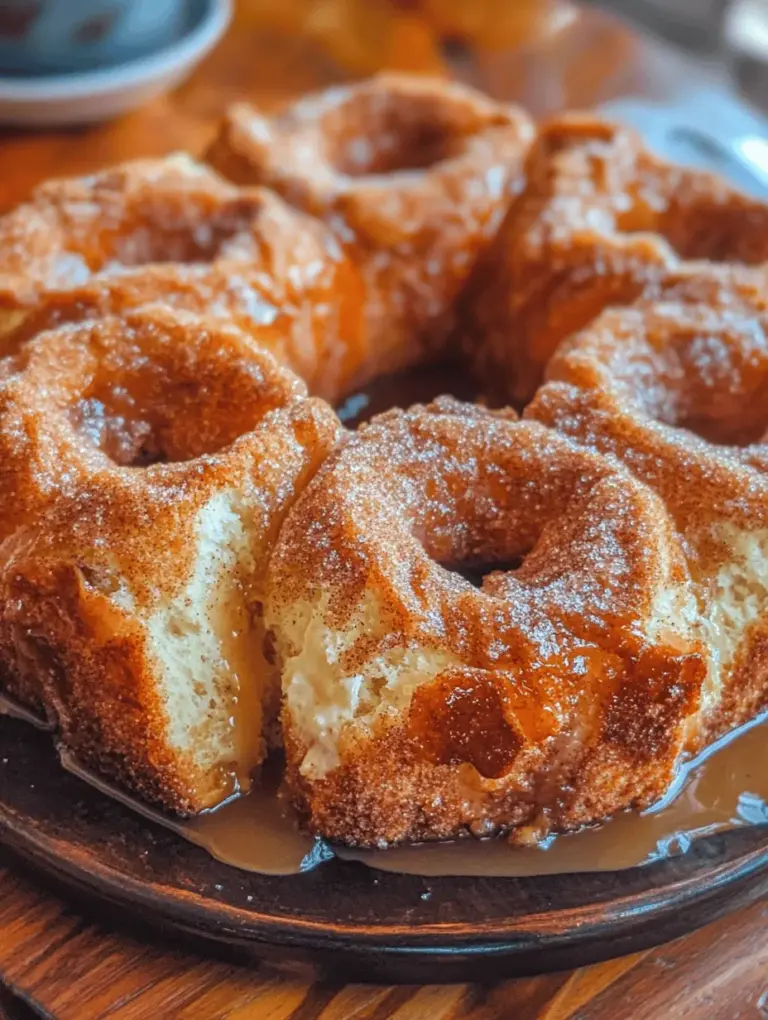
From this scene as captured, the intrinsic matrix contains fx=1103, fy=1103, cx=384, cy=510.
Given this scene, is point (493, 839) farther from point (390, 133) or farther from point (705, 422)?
point (390, 133)

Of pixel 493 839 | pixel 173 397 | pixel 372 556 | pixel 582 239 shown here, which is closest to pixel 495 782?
pixel 493 839

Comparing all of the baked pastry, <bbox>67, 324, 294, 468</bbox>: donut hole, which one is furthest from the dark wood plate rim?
<bbox>67, 324, 294, 468</bbox>: donut hole

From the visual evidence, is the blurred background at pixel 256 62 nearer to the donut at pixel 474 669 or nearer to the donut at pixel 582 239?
the donut at pixel 582 239

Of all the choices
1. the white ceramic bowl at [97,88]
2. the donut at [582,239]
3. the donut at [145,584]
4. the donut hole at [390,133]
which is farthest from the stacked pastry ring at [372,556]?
the white ceramic bowl at [97,88]

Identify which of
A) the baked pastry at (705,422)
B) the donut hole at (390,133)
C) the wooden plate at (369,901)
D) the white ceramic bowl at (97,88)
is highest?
the baked pastry at (705,422)

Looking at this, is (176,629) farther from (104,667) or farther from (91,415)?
(91,415)

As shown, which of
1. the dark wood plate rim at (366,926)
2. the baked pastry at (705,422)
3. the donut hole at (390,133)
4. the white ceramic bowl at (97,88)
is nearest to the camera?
the dark wood plate rim at (366,926)
